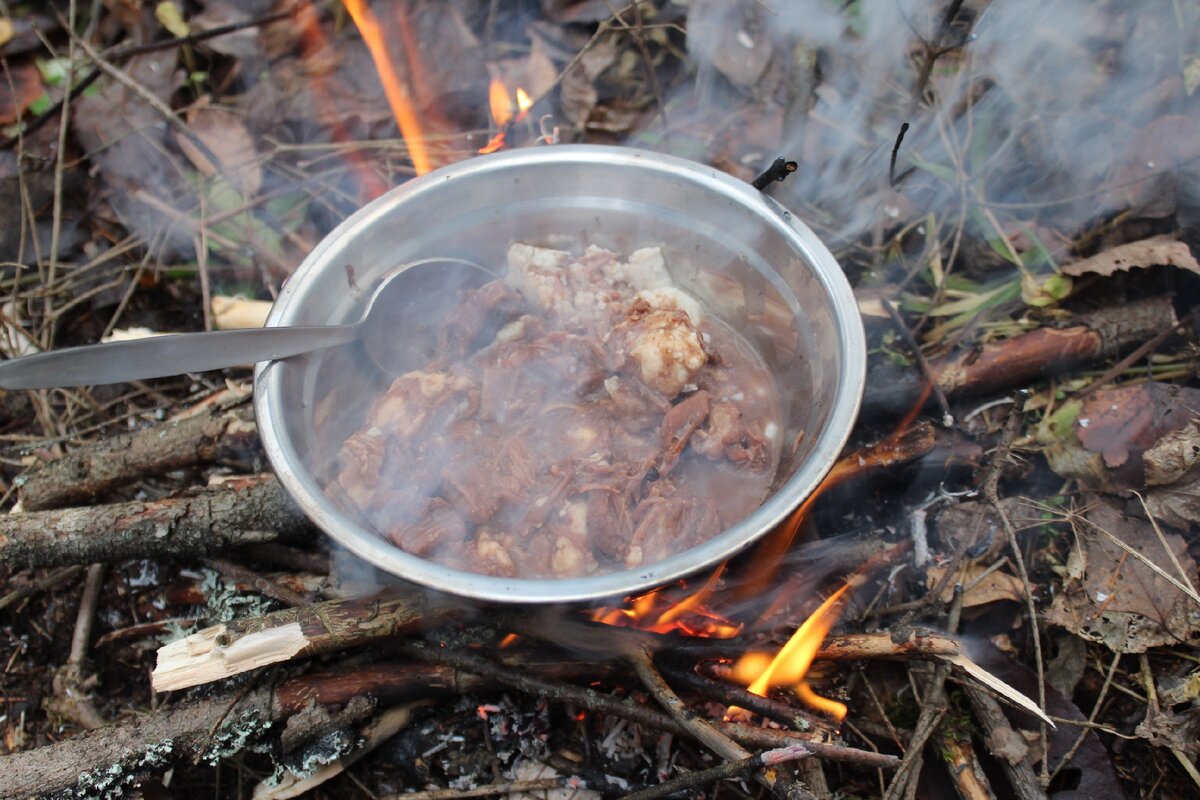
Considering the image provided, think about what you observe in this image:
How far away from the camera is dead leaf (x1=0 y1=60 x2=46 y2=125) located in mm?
4926

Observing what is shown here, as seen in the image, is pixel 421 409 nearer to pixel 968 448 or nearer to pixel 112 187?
pixel 968 448

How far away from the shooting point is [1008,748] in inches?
109

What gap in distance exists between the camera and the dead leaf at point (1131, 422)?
3.25m

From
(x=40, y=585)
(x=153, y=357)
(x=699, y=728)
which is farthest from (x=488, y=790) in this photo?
(x=40, y=585)

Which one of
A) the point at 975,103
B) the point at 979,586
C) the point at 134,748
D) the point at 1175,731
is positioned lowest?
the point at 1175,731

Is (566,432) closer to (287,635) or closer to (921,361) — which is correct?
(287,635)

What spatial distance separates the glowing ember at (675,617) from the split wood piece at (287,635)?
0.62 metres

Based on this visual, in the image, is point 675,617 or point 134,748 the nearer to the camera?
point 134,748

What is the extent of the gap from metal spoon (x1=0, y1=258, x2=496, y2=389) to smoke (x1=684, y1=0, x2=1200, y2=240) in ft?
7.38

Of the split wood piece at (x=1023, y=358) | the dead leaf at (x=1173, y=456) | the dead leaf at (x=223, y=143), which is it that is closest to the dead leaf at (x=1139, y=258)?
the split wood piece at (x=1023, y=358)

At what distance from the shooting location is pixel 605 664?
2891 millimetres

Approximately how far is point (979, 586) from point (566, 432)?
1839 millimetres

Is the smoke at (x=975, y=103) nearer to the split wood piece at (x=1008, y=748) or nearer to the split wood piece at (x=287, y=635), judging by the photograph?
the split wood piece at (x=1008, y=748)

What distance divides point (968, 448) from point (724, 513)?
1.20 metres
